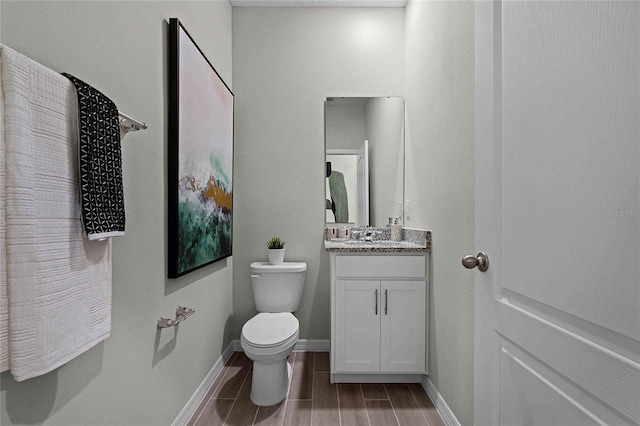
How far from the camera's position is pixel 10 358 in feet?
2.41

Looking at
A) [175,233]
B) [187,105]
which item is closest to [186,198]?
[175,233]

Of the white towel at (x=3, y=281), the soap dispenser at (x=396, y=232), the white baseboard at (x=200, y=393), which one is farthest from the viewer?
the soap dispenser at (x=396, y=232)


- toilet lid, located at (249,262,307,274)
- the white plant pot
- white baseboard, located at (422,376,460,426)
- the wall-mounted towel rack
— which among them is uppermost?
the wall-mounted towel rack

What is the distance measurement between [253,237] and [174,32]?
1571mm

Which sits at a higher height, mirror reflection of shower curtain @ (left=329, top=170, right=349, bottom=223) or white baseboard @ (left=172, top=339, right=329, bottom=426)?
mirror reflection of shower curtain @ (left=329, top=170, right=349, bottom=223)

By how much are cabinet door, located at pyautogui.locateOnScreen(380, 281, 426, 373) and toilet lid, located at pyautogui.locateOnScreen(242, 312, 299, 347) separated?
586 millimetres

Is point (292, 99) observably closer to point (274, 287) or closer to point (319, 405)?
point (274, 287)

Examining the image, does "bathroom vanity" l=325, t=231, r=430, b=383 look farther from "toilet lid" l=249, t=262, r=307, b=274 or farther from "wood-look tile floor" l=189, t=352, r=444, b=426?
"toilet lid" l=249, t=262, r=307, b=274

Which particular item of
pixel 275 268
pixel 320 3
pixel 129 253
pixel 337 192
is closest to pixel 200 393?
pixel 275 268

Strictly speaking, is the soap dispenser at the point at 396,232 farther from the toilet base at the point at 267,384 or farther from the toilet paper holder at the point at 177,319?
the toilet paper holder at the point at 177,319

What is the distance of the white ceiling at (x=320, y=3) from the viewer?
2.68 metres

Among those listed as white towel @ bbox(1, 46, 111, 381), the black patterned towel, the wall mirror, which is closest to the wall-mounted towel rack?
the black patterned towel

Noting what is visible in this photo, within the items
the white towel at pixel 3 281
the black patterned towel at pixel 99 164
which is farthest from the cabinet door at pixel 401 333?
the white towel at pixel 3 281

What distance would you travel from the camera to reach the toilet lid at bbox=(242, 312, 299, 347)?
6.18 feet
